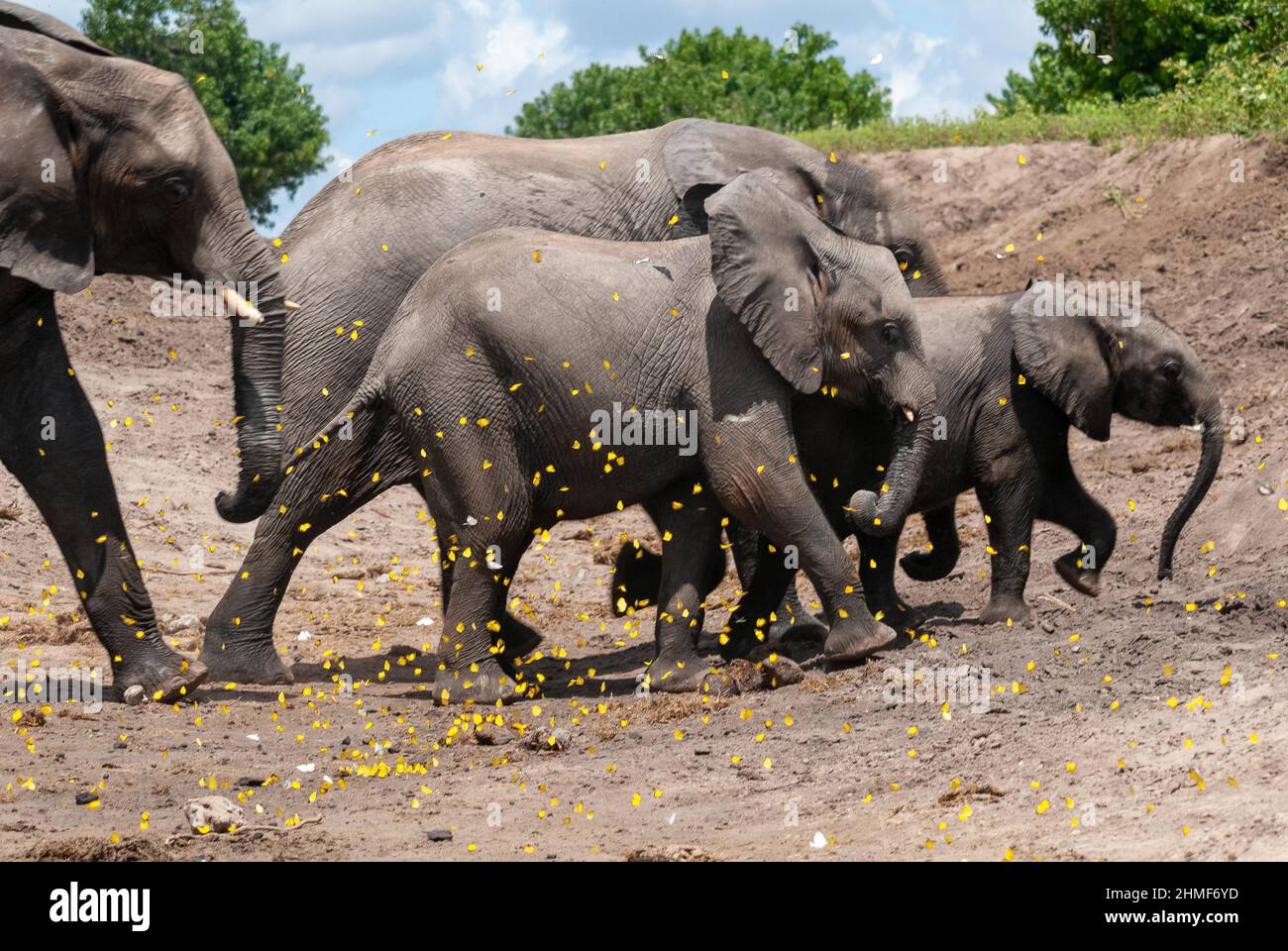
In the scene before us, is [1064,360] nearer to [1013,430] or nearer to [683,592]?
[1013,430]

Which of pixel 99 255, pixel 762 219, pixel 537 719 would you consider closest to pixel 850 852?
pixel 537 719

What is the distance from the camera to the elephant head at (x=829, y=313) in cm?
1046

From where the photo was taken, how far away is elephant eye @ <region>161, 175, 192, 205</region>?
9820mm

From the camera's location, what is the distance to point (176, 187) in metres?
9.84

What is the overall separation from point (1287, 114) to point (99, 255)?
1304cm

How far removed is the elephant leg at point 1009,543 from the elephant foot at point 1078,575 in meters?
0.40

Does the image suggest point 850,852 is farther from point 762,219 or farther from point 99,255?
point 99,255

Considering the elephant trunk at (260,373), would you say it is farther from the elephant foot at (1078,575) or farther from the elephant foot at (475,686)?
the elephant foot at (1078,575)

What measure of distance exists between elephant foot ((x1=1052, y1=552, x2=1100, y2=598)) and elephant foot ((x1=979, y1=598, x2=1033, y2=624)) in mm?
429

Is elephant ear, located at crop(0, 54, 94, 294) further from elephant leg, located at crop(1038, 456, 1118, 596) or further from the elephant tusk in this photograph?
elephant leg, located at crop(1038, 456, 1118, 596)
